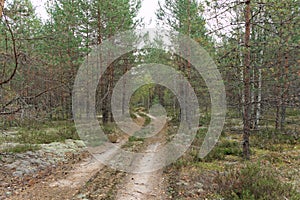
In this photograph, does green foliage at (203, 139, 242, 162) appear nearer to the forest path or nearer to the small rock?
the forest path

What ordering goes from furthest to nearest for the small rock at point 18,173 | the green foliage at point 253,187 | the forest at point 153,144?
1. the small rock at point 18,173
2. the forest at point 153,144
3. the green foliage at point 253,187

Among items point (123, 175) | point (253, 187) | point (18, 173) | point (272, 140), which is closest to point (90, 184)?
point (123, 175)

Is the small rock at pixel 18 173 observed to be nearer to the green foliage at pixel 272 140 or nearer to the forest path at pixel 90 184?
the forest path at pixel 90 184

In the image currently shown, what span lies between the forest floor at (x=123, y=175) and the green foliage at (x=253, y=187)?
0.14ft

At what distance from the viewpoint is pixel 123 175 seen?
24.0 ft

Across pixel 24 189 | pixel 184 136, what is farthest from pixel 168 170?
pixel 184 136

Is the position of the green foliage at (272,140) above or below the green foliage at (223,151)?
above

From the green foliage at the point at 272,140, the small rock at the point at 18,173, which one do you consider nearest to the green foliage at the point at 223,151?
the green foliage at the point at 272,140

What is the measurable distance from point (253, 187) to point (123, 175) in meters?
3.77

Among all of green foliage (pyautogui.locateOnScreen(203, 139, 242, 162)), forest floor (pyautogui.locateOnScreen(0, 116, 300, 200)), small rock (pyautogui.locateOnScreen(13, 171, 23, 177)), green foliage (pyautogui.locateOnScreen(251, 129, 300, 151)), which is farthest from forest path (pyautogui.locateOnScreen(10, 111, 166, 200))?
green foliage (pyautogui.locateOnScreen(251, 129, 300, 151))

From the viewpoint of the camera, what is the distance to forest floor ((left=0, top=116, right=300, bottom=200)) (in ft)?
19.3

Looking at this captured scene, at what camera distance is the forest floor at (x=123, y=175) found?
5.87m

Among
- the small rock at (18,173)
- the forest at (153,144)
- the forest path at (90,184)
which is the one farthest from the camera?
the small rock at (18,173)

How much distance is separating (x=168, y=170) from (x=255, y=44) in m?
5.05
